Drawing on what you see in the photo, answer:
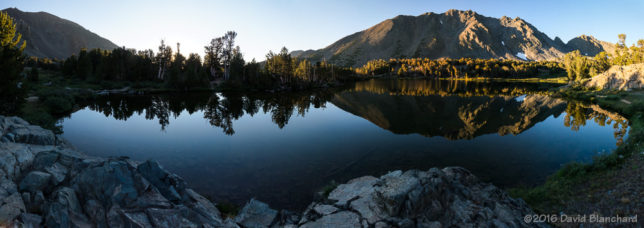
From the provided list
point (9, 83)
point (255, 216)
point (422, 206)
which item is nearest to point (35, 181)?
point (255, 216)

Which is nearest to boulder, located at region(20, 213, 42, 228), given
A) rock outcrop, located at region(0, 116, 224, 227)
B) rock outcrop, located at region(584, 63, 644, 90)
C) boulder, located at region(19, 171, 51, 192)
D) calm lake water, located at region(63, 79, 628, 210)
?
rock outcrop, located at region(0, 116, 224, 227)

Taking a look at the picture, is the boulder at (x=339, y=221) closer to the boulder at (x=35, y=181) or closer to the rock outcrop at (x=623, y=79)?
the boulder at (x=35, y=181)

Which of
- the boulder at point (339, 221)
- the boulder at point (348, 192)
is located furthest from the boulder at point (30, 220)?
the boulder at point (348, 192)

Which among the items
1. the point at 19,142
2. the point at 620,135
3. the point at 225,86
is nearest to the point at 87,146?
the point at 19,142

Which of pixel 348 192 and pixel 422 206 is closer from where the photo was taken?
pixel 422 206

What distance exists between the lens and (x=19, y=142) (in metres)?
10.6

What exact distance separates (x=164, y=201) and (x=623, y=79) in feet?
284

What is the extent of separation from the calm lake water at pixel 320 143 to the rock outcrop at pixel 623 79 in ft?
96.1

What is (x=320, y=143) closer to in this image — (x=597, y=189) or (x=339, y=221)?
(x=339, y=221)

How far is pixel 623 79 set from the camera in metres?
55.7

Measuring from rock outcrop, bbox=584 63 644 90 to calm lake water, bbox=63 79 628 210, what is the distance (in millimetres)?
29280

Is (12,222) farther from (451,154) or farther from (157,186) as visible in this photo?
(451,154)

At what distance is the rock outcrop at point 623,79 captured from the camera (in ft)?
173

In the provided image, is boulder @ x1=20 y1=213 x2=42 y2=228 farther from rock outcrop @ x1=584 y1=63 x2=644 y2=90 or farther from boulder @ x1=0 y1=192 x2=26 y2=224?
rock outcrop @ x1=584 y1=63 x2=644 y2=90
